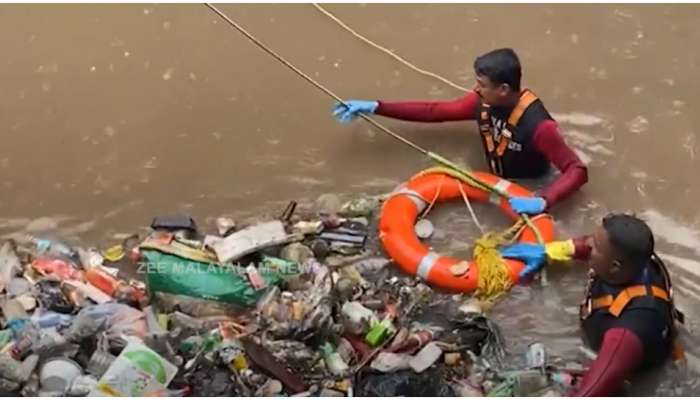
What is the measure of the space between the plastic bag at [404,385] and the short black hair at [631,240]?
2.01ft

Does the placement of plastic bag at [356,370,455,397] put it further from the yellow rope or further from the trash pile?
the yellow rope

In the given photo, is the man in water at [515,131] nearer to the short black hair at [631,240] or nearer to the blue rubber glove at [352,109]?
the blue rubber glove at [352,109]

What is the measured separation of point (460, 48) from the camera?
480cm

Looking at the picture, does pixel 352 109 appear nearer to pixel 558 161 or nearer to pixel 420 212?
pixel 420 212

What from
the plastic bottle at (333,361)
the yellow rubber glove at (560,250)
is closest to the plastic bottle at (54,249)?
the plastic bottle at (333,361)

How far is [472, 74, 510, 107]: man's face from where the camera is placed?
4.01m

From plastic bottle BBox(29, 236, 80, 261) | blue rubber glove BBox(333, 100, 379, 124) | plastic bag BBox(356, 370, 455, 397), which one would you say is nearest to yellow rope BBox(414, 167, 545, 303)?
blue rubber glove BBox(333, 100, 379, 124)

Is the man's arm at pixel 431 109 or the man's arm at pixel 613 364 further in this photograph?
the man's arm at pixel 431 109

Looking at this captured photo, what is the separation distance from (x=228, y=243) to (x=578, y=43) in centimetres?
166

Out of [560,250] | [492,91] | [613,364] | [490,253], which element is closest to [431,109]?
[492,91]

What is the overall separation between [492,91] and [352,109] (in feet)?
1.80

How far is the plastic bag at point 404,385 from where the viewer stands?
11.5ft

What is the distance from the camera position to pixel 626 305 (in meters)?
3.52

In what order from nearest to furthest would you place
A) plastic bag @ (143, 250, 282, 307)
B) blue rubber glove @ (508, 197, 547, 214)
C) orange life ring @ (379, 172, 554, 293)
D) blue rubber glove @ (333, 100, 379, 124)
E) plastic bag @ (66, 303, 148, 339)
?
plastic bag @ (66, 303, 148, 339) < plastic bag @ (143, 250, 282, 307) < orange life ring @ (379, 172, 554, 293) < blue rubber glove @ (508, 197, 547, 214) < blue rubber glove @ (333, 100, 379, 124)
